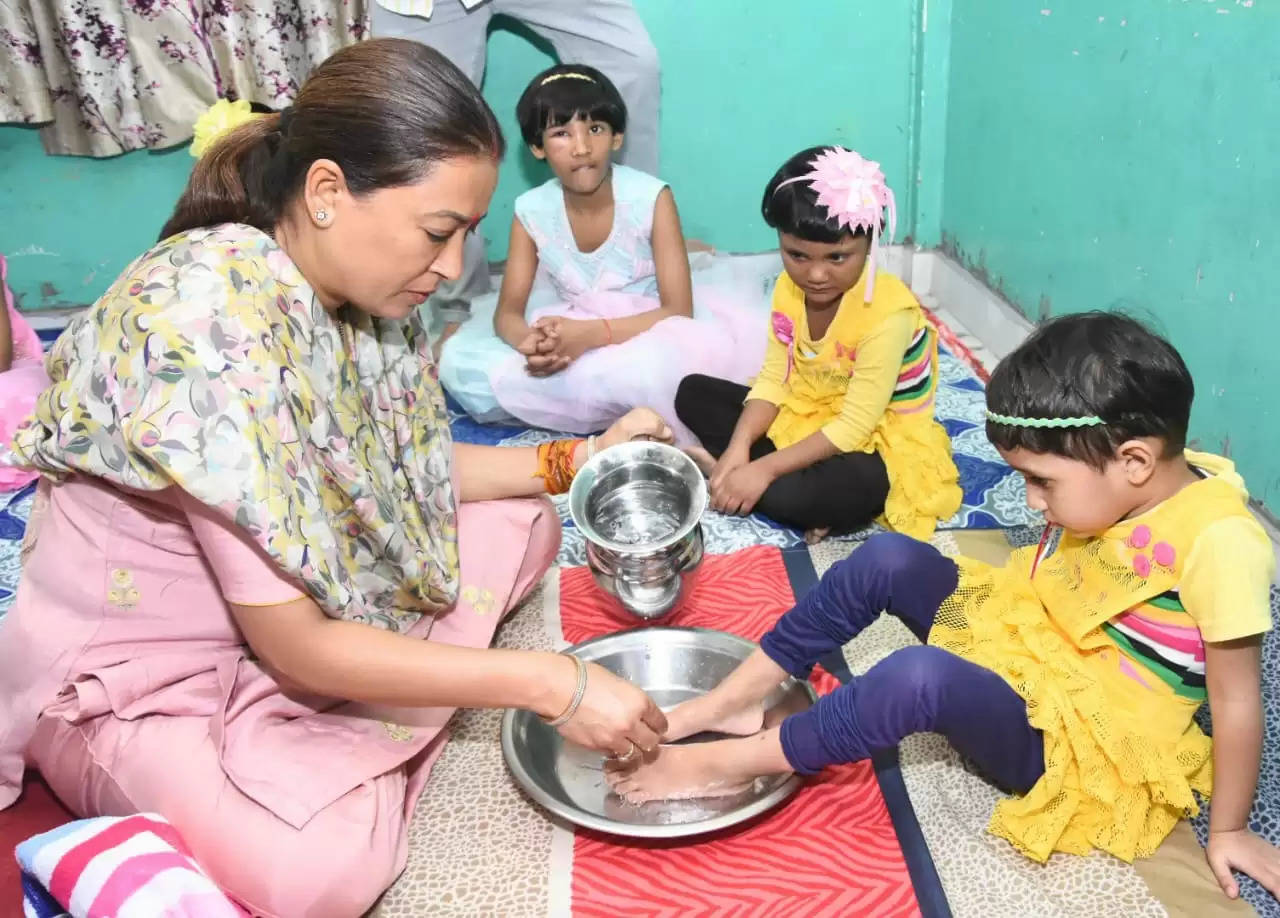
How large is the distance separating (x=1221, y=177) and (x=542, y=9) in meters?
1.71

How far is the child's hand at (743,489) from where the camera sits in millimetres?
2084

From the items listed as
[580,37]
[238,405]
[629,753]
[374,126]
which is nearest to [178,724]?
[238,405]

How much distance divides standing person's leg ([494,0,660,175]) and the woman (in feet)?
5.29

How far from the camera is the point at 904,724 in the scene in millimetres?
1291

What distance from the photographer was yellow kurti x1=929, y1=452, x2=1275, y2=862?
3.92 feet

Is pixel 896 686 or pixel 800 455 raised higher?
pixel 896 686

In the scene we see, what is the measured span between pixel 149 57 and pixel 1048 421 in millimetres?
2678

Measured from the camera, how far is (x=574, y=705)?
4.21 feet

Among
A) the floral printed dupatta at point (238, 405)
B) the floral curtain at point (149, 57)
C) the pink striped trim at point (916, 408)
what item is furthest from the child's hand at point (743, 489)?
the floral curtain at point (149, 57)

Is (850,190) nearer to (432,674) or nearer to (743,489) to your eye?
(743,489)

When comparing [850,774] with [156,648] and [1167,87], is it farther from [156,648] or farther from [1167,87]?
[1167,87]

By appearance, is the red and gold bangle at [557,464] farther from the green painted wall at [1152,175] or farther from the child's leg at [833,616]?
the green painted wall at [1152,175]

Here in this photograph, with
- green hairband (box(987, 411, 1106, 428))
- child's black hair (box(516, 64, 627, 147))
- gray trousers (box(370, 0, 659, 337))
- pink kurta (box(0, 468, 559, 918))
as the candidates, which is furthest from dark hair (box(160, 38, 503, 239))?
gray trousers (box(370, 0, 659, 337))

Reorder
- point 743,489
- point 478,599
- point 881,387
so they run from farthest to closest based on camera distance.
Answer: point 743,489 → point 881,387 → point 478,599
